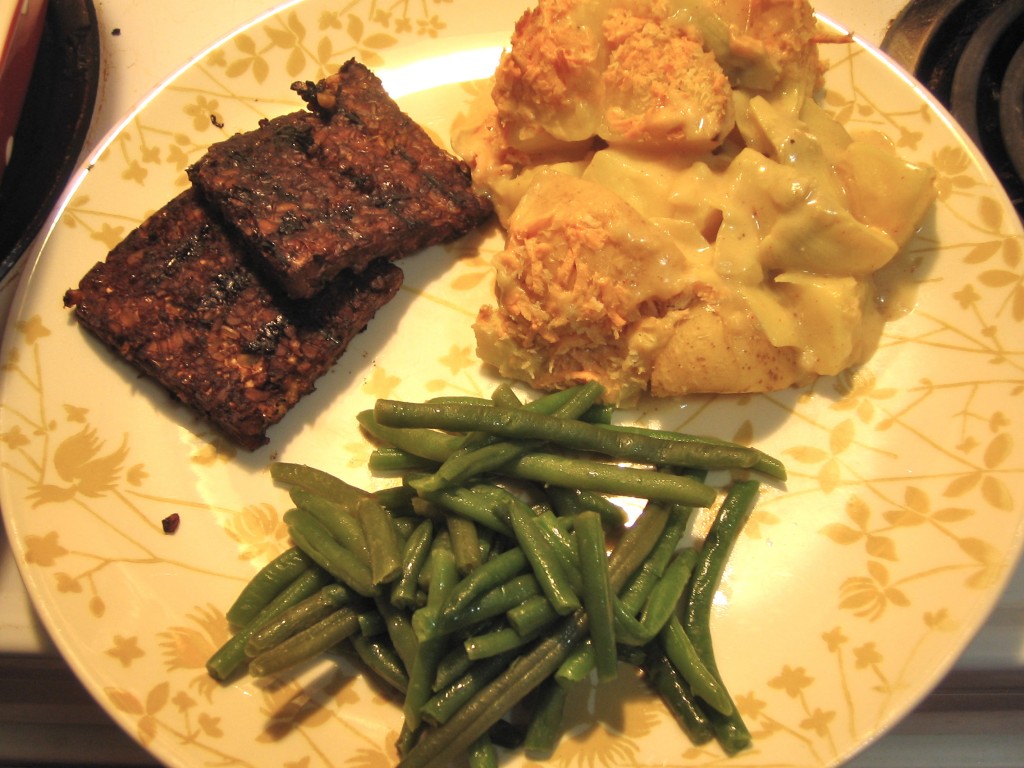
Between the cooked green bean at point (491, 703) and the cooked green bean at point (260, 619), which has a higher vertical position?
the cooked green bean at point (260, 619)

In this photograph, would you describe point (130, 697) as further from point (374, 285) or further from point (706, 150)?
point (706, 150)

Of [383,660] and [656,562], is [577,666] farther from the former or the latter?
[383,660]

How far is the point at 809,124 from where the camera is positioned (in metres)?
3.02

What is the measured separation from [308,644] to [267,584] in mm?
282

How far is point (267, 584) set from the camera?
2543mm

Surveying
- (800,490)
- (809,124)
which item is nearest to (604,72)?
(809,124)

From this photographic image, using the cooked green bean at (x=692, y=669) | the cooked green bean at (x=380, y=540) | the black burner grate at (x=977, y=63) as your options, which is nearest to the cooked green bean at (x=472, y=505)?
the cooked green bean at (x=380, y=540)

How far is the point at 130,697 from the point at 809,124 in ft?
10.1

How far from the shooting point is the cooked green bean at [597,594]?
226cm

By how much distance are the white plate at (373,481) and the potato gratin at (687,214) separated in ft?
0.71

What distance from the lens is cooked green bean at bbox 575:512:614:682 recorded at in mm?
2260

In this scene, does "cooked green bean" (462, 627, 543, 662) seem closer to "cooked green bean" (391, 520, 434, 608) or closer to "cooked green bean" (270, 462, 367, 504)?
"cooked green bean" (391, 520, 434, 608)

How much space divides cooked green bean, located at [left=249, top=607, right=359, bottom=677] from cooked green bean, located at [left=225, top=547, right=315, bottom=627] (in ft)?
0.60

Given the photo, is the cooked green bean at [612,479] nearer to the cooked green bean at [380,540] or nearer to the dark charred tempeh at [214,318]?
the cooked green bean at [380,540]
